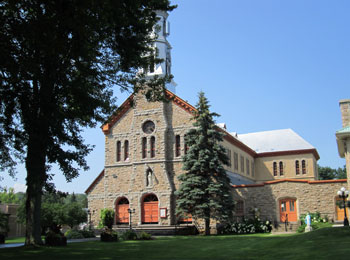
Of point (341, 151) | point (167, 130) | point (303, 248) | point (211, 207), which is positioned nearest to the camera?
point (303, 248)

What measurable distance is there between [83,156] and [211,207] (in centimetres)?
1441

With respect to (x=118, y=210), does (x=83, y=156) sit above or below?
above

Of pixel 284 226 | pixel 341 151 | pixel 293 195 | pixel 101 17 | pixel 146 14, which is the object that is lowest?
pixel 284 226

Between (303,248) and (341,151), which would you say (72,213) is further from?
(303,248)

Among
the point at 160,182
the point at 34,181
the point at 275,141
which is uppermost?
the point at 275,141

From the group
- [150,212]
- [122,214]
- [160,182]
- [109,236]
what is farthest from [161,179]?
[109,236]

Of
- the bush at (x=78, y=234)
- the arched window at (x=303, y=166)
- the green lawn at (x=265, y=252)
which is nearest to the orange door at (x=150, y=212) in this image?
the bush at (x=78, y=234)

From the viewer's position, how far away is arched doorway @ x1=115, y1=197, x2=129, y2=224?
38.2 meters

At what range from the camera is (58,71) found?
18.1 m

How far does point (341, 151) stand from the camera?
30.1 meters

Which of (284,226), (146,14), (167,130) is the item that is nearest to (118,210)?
(167,130)

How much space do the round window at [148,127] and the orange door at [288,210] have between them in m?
13.2

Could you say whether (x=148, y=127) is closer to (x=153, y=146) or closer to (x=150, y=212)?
(x=153, y=146)

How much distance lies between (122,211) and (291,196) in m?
15.4
